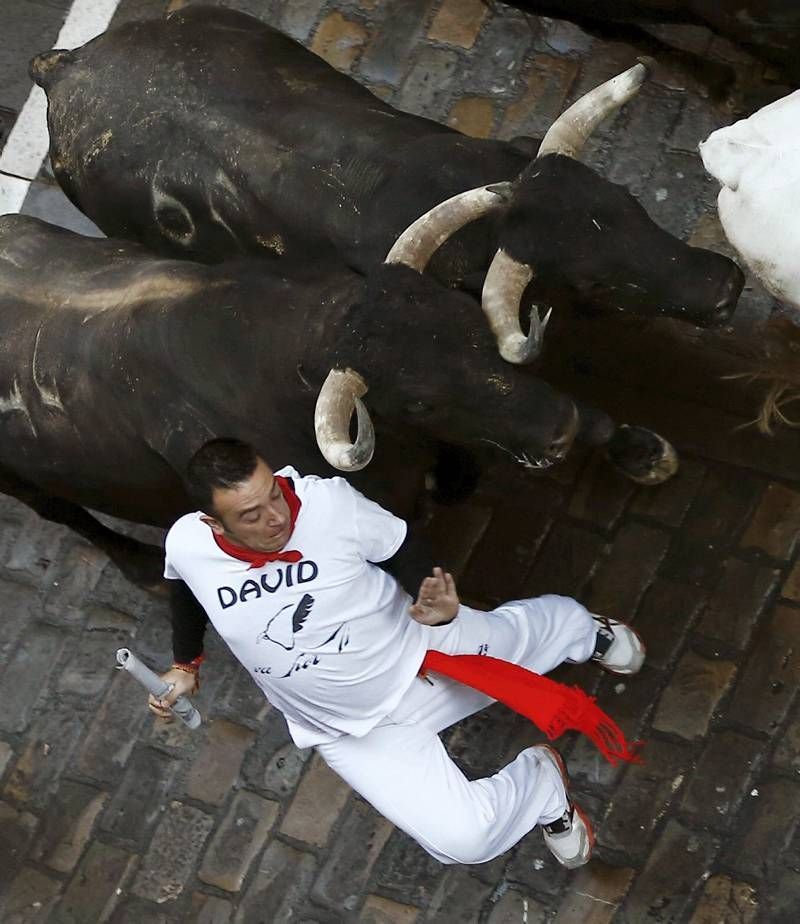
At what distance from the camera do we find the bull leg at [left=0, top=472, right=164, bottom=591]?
6.09 meters

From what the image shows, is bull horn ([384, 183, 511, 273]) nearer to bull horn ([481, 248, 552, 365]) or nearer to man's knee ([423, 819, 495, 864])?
bull horn ([481, 248, 552, 365])

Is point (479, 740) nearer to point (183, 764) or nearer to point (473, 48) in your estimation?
point (183, 764)

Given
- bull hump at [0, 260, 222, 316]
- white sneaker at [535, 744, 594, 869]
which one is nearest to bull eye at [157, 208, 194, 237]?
bull hump at [0, 260, 222, 316]

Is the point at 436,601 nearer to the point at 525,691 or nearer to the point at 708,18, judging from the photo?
the point at 525,691

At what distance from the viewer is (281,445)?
4734 mm

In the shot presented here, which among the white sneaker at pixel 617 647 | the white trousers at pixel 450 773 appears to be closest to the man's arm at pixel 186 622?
the white trousers at pixel 450 773

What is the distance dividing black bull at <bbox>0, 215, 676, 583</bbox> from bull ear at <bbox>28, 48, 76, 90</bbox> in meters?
0.65

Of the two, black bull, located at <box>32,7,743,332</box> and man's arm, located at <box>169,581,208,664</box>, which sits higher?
black bull, located at <box>32,7,743,332</box>

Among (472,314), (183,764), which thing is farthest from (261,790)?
(472,314)

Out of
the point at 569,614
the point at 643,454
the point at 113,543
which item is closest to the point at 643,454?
the point at 643,454

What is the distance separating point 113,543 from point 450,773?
2.45 meters

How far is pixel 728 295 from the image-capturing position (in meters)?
4.20

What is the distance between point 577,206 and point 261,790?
9.01 ft

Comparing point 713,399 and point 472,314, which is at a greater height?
point 472,314
